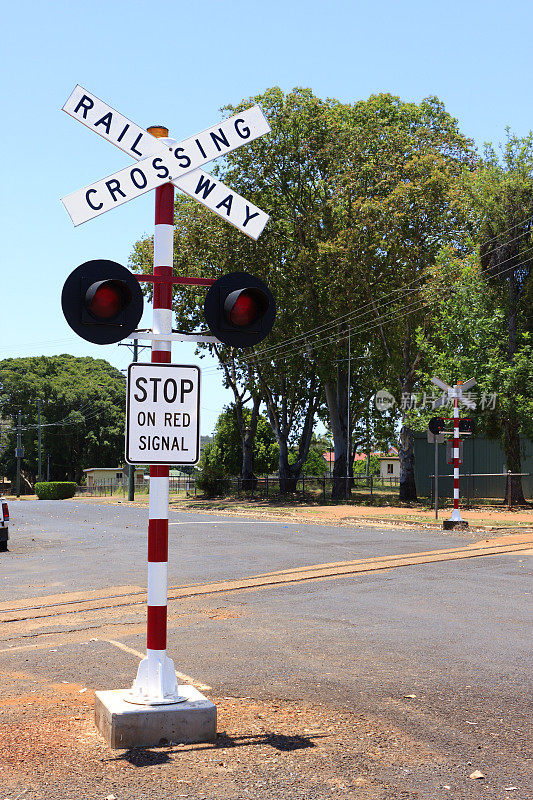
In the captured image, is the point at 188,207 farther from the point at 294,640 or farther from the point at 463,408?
the point at 294,640

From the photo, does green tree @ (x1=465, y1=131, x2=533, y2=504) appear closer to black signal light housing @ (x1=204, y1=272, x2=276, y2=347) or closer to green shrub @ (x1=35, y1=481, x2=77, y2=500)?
black signal light housing @ (x1=204, y1=272, x2=276, y2=347)

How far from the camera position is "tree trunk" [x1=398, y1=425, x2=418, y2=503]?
39.4 metres

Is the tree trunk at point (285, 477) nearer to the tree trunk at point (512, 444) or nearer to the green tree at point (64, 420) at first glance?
the tree trunk at point (512, 444)

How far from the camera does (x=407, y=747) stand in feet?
16.6

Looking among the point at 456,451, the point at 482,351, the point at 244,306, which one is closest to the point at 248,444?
the point at 482,351

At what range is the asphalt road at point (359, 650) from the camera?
16.2 ft

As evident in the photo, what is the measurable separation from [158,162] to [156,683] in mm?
3218

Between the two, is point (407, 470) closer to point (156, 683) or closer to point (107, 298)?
point (156, 683)

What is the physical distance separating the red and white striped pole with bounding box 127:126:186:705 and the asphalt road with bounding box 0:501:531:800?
92 cm

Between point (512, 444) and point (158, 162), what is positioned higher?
point (158, 162)

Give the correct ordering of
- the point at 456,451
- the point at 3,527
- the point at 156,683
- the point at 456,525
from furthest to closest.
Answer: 1. the point at 456,525
2. the point at 456,451
3. the point at 3,527
4. the point at 156,683

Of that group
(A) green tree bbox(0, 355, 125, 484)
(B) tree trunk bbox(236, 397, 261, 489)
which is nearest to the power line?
Answer: (B) tree trunk bbox(236, 397, 261, 489)

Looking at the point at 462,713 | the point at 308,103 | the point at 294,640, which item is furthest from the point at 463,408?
the point at 462,713

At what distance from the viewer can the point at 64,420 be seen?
290 feet
